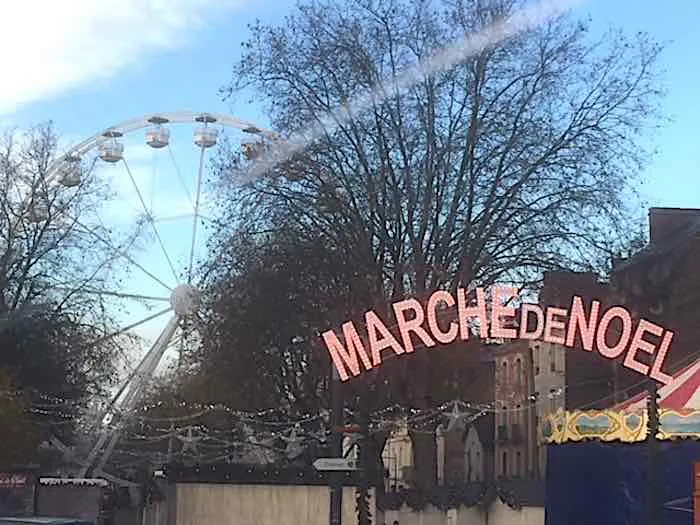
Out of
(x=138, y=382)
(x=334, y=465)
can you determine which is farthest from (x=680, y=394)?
(x=138, y=382)

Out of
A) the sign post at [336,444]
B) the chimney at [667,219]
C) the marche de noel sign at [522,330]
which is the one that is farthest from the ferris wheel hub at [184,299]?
the marche de noel sign at [522,330]

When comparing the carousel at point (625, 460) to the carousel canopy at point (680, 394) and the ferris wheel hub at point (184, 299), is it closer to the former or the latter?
the carousel canopy at point (680, 394)

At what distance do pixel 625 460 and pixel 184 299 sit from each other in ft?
72.0

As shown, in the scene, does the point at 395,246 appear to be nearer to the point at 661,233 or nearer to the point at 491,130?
the point at 491,130

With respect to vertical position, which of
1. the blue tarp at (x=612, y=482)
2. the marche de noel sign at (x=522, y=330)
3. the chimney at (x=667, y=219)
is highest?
the chimney at (x=667, y=219)

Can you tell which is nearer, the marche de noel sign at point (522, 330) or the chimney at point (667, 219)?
the marche de noel sign at point (522, 330)

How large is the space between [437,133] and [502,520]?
35.1ft

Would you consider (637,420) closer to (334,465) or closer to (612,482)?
(612,482)

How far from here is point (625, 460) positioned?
17453mm

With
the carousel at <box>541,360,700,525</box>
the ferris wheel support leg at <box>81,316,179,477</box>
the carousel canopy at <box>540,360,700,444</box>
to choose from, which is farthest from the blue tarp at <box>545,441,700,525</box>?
the ferris wheel support leg at <box>81,316,179,477</box>

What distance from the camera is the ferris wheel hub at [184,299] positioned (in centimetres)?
3688

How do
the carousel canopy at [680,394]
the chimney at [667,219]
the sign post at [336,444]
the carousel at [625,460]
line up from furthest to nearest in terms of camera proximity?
the chimney at [667,219], the sign post at [336,444], the carousel canopy at [680,394], the carousel at [625,460]

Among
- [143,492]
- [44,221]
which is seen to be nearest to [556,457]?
[143,492]

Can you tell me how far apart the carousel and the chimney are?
1772 centimetres
